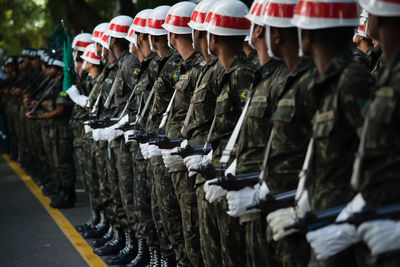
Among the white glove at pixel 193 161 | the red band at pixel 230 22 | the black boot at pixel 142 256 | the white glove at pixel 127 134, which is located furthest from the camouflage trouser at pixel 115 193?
the red band at pixel 230 22

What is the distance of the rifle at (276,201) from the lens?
432cm

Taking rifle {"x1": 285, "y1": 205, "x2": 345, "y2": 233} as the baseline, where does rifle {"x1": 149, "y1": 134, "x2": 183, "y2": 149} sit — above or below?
below

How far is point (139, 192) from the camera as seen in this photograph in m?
7.99

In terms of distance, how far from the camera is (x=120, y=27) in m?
9.03

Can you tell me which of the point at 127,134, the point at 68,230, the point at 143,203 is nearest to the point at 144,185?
the point at 143,203

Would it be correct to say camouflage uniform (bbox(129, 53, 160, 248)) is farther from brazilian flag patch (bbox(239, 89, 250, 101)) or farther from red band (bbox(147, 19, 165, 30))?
brazilian flag patch (bbox(239, 89, 250, 101))

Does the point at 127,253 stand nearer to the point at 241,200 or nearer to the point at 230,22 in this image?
the point at 230,22

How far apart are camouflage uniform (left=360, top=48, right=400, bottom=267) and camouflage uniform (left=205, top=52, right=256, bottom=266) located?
1.91 meters

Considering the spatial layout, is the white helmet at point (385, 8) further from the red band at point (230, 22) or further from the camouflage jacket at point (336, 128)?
the red band at point (230, 22)

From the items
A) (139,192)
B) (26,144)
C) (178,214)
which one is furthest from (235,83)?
(26,144)

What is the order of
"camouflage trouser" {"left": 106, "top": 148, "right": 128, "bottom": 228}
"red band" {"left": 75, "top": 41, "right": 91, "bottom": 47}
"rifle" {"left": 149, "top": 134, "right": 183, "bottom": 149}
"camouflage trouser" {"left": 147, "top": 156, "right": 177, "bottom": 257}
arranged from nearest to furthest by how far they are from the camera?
1. "rifle" {"left": 149, "top": 134, "right": 183, "bottom": 149}
2. "camouflage trouser" {"left": 147, "top": 156, "right": 177, "bottom": 257}
3. "camouflage trouser" {"left": 106, "top": 148, "right": 128, "bottom": 228}
4. "red band" {"left": 75, "top": 41, "right": 91, "bottom": 47}

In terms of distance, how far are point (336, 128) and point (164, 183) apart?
3.53 metres

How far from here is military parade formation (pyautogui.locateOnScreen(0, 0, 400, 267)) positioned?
3.55m

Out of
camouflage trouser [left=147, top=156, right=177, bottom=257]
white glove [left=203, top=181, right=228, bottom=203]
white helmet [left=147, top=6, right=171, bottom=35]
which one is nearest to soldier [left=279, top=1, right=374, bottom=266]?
white glove [left=203, top=181, right=228, bottom=203]
